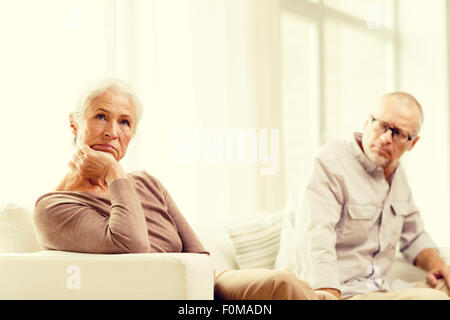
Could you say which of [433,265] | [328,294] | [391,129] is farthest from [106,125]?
[433,265]

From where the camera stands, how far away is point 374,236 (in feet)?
7.54

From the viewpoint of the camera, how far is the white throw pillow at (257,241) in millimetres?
2297

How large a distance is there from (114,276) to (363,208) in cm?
111

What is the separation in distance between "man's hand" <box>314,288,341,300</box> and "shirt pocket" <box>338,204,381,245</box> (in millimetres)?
251

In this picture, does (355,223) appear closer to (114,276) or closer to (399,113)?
(399,113)

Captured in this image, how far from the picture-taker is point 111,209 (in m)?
1.57

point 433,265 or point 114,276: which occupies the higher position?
point 114,276

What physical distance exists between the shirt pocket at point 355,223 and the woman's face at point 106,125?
92 centimetres

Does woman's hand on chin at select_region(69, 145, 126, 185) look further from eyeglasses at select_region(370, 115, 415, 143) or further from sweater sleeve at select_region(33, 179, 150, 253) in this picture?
eyeglasses at select_region(370, 115, 415, 143)

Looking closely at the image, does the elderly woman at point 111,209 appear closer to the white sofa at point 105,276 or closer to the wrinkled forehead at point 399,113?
the white sofa at point 105,276

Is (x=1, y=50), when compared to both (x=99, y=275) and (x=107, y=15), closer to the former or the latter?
(x=107, y=15)

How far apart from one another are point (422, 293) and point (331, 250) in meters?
0.34

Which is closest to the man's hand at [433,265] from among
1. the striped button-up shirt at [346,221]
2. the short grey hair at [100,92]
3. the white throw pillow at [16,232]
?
the striped button-up shirt at [346,221]
